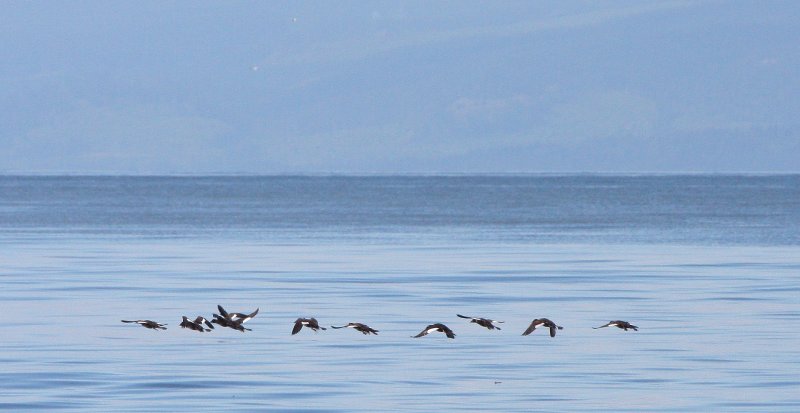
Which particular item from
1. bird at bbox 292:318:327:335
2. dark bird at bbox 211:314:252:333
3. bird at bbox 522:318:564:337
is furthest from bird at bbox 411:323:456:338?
dark bird at bbox 211:314:252:333

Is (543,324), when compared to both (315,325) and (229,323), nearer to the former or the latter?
(315,325)

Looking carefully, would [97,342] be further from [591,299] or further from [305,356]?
Answer: [591,299]

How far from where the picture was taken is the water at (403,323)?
21500mm

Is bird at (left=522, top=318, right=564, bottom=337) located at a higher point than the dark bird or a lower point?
higher

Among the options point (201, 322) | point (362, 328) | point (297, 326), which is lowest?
point (362, 328)

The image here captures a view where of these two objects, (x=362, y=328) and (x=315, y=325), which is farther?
(x=315, y=325)

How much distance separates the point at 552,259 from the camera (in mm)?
47000

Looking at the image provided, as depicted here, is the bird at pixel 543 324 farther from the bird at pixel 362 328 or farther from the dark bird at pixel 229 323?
the dark bird at pixel 229 323

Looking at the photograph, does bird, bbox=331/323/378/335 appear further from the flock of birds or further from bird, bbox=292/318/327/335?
bird, bbox=292/318/327/335

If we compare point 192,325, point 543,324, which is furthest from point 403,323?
point 192,325

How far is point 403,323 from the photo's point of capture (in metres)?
29.2

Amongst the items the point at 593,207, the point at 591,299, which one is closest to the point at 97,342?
the point at 591,299

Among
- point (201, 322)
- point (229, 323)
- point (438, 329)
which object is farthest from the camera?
point (201, 322)

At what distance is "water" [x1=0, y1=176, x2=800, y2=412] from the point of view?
21.5 meters
